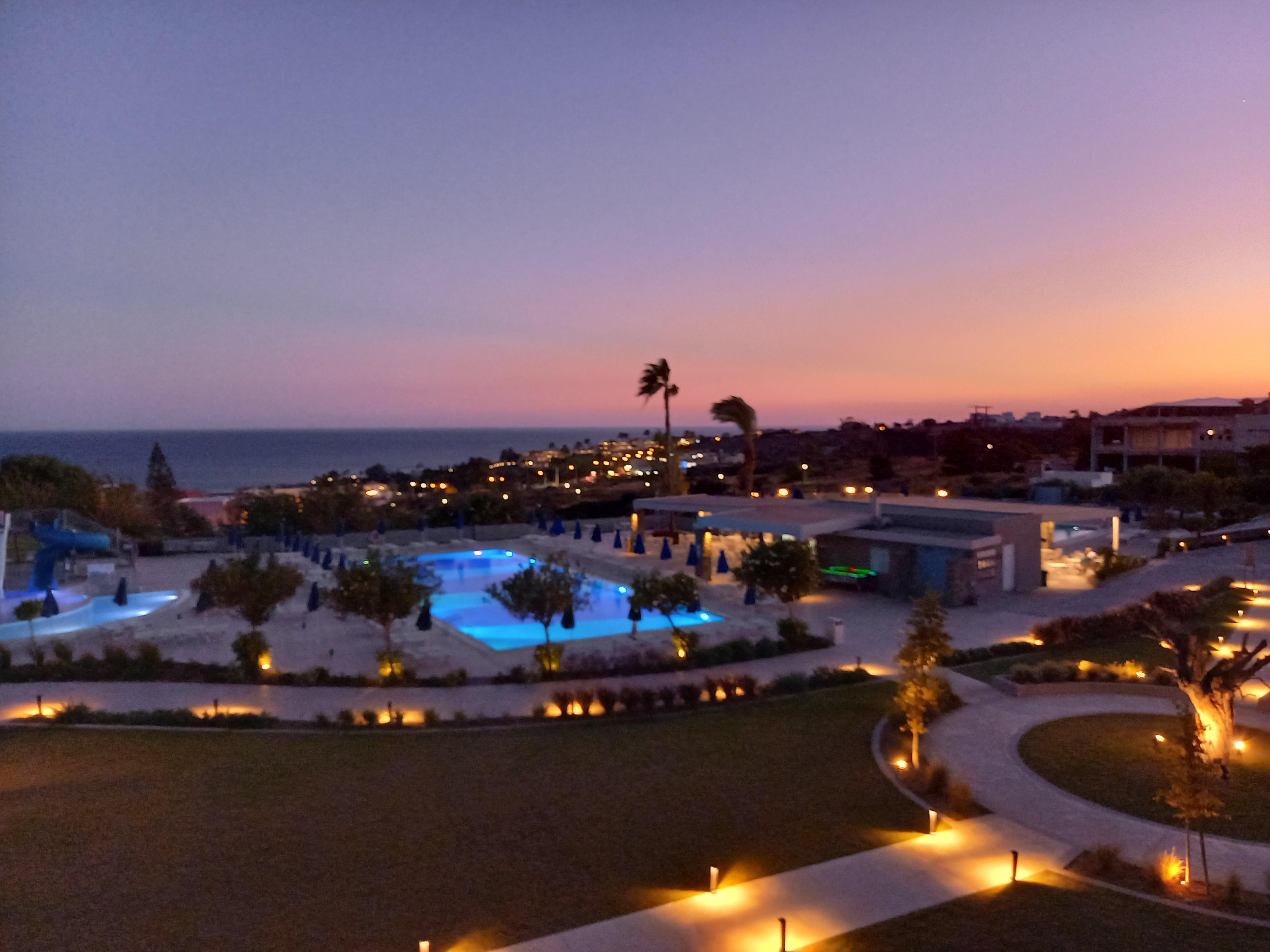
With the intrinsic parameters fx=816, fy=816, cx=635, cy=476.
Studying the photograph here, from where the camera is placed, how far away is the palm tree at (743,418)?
34469 mm

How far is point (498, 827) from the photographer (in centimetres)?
934

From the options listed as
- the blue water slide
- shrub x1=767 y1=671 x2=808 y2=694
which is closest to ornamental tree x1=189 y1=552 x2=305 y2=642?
the blue water slide

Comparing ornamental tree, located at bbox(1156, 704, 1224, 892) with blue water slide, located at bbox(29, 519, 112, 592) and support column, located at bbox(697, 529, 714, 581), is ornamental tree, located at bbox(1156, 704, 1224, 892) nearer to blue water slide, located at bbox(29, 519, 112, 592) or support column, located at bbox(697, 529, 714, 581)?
support column, located at bbox(697, 529, 714, 581)

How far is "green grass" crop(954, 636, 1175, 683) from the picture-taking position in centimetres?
1569

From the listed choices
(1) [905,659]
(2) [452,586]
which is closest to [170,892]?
(1) [905,659]

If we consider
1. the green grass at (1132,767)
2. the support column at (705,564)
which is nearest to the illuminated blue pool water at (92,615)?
the support column at (705,564)

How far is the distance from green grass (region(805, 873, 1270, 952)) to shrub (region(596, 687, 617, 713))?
6739mm

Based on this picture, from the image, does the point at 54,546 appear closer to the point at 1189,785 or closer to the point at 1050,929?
the point at 1050,929

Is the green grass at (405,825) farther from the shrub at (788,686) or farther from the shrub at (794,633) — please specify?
the shrub at (794,633)

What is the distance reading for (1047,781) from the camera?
35.0ft

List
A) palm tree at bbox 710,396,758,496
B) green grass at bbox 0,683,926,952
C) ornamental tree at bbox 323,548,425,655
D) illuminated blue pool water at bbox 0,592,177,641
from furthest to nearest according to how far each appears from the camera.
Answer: palm tree at bbox 710,396,758,496
illuminated blue pool water at bbox 0,592,177,641
ornamental tree at bbox 323,548,425,655
green grass at bbox 0,683,926,952

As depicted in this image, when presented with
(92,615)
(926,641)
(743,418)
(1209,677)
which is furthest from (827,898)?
(743,418)

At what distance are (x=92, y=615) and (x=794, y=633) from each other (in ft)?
59.2

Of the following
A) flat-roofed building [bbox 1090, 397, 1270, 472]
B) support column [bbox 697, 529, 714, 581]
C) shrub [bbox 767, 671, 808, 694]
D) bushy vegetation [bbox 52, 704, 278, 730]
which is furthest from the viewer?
flat-roofed building [bbox 1090, 397, 1270, 472]
